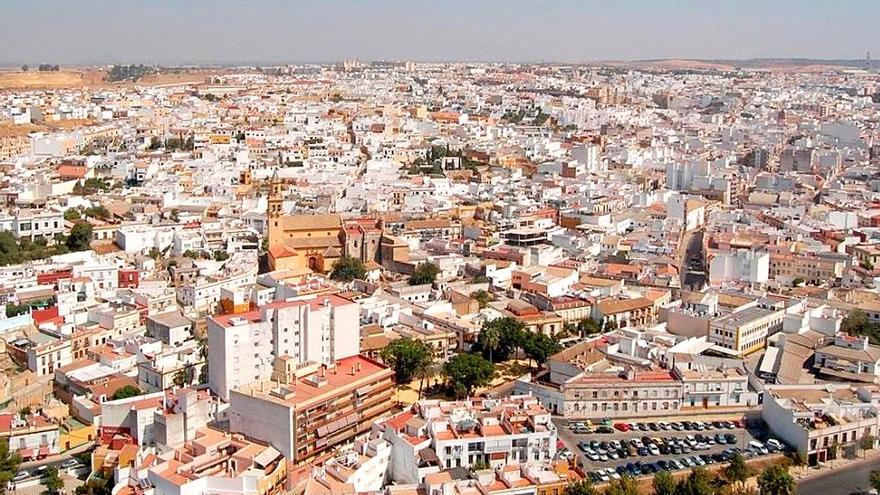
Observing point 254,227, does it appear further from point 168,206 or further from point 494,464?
point 494,464

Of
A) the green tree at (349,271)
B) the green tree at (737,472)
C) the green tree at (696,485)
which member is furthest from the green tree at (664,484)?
the green tree at (349,271)

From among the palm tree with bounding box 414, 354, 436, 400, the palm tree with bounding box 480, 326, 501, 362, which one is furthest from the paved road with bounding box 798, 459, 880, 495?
the palm tree with bounding box 414, 354, 436, 400

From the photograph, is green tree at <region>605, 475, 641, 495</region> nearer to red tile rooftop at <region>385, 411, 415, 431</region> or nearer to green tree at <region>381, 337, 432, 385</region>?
red tile rooftop at <region>385, 411, 415, 431</region>

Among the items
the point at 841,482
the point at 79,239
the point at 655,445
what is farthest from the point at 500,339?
the point at 79,239

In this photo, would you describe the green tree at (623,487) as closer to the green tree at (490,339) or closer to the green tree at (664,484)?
the green tree at (664,484)

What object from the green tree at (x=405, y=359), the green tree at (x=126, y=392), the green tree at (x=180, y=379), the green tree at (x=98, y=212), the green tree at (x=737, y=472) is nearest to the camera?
the green tree at (x=737, y=472)
